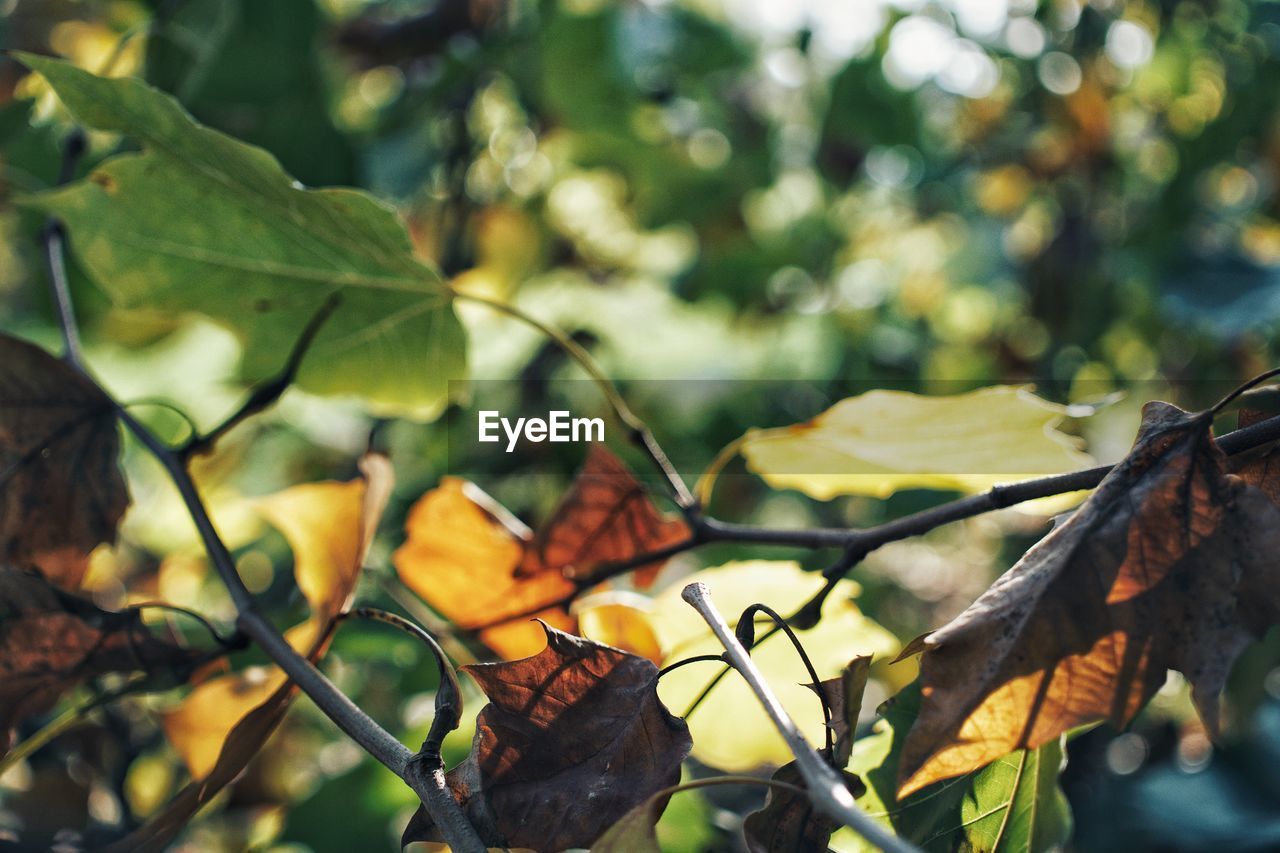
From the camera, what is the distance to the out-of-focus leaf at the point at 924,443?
333mm

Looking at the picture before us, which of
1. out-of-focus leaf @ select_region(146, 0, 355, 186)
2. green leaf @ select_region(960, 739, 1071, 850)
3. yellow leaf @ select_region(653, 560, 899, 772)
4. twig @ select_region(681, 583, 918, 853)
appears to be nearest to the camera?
twig @ select_region(681, 583, 918, 853)

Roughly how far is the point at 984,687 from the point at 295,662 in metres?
0.19

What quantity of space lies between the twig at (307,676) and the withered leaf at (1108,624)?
3.9 inches

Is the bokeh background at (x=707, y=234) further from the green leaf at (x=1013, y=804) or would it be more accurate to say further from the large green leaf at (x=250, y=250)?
the green leaf at (x=1013, y=804)

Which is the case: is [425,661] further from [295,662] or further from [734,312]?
[734,312]

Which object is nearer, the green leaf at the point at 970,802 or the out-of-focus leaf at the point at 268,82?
the green leaf at the point at 970,802

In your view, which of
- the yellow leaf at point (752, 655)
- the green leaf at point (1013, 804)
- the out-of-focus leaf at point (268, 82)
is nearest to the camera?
the green leaf at point (1013, 804)

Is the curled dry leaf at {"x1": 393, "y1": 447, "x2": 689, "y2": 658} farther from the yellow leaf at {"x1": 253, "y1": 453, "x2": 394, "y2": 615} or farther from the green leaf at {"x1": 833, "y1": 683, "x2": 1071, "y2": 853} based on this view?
the green leaf at {"x1": 833, "y1": 683, "x2": 1071, "y2": 853}

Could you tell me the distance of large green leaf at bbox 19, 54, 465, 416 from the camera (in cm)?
34

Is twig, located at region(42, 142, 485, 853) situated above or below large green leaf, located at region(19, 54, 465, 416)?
below

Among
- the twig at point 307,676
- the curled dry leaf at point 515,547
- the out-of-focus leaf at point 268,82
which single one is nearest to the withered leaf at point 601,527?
the curled dry leaf at point 515,547

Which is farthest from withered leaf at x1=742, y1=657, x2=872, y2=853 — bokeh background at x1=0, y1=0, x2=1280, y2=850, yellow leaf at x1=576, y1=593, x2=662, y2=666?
bokeh background at x1=0, y1=0, x2=1280, y2=850

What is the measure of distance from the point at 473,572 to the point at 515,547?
19 millimetres

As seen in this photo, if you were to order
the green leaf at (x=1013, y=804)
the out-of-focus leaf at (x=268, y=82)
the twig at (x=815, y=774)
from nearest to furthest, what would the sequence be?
1. the twig at (x=815, y=774)
2. the green leaf at (x=1013, y=804)
3. the out-of-focus leaf at (x=268, y=82)
